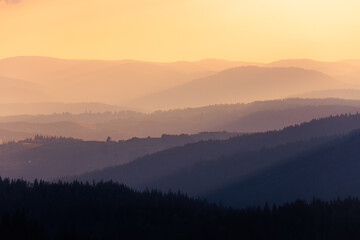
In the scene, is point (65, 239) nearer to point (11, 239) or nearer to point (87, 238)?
point (87, 238)

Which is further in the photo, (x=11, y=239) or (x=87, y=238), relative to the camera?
(x=87, y=238)

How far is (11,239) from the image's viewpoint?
558 ft

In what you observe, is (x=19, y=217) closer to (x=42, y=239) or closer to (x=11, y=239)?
(x=42, y=239)

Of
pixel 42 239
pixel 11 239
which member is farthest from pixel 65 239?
pixel 11 239

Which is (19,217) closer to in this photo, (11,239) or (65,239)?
(65,239)

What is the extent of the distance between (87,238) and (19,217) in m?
15.5

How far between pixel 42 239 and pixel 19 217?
28.1 ft

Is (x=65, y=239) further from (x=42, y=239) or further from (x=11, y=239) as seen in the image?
(x=11, y=239)

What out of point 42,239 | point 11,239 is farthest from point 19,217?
point 11,239

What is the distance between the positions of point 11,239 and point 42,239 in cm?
1621

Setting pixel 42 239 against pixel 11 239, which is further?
pixel 42 239

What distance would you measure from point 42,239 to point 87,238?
8.12 metres

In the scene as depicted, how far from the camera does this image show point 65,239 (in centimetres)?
19150

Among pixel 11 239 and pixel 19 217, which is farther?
pixel 19 217
